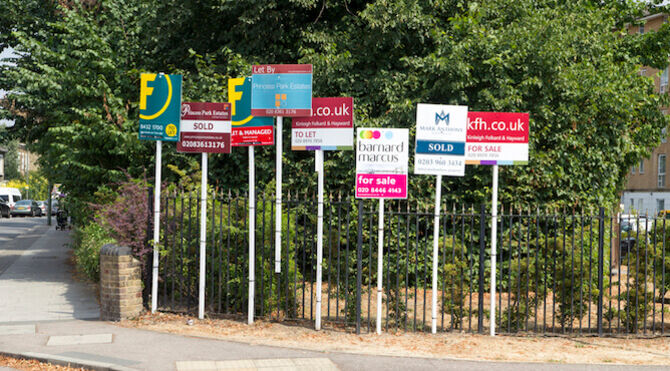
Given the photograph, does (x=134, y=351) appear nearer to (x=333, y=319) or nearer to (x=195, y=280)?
(x=195, y=280)

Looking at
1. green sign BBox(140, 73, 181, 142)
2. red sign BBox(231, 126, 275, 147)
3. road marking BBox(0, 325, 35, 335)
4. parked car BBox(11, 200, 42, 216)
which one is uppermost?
green sign BBox(140, 73, 181, 142)

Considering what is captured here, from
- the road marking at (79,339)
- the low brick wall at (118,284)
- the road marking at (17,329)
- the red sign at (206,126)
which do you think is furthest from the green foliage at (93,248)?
the road marking at (79,339)

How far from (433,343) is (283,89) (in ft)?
12.8

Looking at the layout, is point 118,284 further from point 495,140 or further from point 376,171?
point 495,140

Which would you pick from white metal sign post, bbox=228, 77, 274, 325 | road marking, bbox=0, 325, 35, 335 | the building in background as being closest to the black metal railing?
white metal sign post, bbox=228, 77, 274, 325

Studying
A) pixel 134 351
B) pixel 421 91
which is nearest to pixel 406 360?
pixel 134 351

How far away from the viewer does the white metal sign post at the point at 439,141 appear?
914 cm

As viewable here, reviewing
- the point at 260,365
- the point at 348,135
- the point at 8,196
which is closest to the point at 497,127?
the point at 348,135

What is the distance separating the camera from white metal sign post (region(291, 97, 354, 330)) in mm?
9273

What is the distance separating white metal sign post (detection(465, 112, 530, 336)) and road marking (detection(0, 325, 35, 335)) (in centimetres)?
616

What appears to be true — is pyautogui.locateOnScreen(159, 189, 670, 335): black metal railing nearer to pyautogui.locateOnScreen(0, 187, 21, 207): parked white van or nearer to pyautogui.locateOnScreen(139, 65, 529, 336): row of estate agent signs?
pyautogui.locateOnScreen(139, 65, 529, 336): row of estate agent signs

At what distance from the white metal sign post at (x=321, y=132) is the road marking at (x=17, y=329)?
3794 millimetres

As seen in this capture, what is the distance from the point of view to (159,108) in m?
10.0

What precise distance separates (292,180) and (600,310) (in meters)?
6.49
